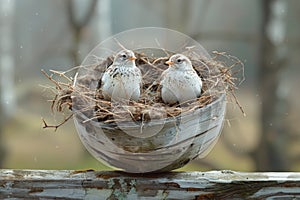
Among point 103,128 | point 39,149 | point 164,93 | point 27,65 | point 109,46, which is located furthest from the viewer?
point 27,65

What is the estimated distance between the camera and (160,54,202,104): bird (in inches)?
38.0

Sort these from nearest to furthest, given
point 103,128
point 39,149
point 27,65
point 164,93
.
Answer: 1. point 103,128
2. point 164,93
3. point 39,149
4. point 27,65

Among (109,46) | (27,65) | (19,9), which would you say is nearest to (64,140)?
(27,65)

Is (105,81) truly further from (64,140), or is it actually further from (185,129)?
(64,140)

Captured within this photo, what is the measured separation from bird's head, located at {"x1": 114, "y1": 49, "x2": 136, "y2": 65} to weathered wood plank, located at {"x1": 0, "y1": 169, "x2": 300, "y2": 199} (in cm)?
19

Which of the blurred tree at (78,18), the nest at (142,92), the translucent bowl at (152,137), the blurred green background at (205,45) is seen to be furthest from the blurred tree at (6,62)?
the translucent bowl at (152,137)

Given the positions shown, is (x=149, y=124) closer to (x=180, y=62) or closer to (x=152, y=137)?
(x=152, y=137)

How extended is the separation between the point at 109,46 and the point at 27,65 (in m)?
1.82

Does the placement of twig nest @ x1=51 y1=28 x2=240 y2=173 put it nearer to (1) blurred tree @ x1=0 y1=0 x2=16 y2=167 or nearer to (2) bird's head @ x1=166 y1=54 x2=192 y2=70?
(2) bird's head @ x1=166 y1=54 x2=192 y2=70

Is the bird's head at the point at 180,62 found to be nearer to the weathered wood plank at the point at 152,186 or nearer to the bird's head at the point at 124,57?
the bird's head at the point at 124,57

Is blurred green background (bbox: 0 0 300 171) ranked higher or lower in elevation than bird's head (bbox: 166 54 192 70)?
lower

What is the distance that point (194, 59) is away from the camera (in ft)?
3.49

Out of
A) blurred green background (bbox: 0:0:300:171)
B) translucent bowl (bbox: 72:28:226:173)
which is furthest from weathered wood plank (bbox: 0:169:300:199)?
blurred green background (bbox: 0:0:300:171)

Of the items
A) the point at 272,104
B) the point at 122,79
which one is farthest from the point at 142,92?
the point at 272,104
